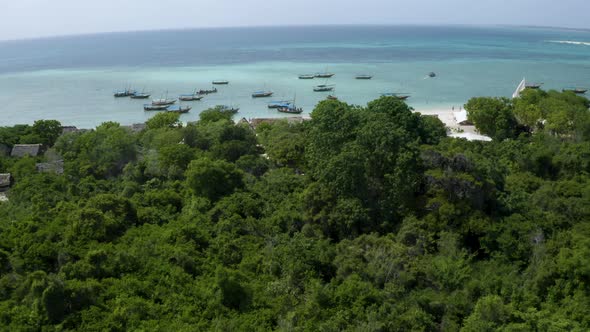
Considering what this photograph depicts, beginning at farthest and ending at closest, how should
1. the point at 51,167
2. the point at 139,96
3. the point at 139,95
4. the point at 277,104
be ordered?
the point at 139,95
the point at 139,96
the point at 277,104
the point at 51,167

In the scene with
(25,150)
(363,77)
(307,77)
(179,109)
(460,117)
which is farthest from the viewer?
(307,77)

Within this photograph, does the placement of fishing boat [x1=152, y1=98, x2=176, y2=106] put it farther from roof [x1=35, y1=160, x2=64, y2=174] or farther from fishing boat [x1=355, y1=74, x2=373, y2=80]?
fishing boat [x1=355, y1=74, x2=373, y2=80]

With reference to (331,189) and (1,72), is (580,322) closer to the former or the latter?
(331,189)

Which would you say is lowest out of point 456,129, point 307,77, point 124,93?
point 456,129

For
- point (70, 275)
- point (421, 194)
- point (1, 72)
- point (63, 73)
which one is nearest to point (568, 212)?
point (421, 194)

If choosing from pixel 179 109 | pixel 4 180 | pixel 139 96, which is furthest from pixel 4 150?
pixel 139 96

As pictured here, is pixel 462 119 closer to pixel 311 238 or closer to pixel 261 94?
pixel 261 94
